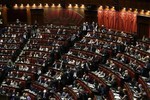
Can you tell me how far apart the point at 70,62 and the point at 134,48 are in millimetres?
3859

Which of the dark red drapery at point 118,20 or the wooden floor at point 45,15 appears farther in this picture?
the wooden floor at point 45,15

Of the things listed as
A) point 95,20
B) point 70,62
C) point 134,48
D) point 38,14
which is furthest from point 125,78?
point 38,14

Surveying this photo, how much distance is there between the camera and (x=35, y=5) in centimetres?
3209

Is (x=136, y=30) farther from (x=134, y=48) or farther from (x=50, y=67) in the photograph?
(x=50, y=67)

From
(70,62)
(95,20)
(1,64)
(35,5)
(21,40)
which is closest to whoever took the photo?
(70,62)

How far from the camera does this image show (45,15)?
3228 cm

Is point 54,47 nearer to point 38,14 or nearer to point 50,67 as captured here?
point 50,67

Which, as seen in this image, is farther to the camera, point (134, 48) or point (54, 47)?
point (54, 47)

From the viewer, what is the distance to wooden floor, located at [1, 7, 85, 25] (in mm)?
31250

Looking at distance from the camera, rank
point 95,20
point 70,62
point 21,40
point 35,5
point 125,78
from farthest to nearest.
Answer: point 35,5 → point 95,20 → point 21,40 → point 70,62 → point 125,78

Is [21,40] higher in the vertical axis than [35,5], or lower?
lower

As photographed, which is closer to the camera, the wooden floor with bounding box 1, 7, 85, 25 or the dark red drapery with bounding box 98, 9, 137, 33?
the dark red drapery with bounding box 98, 9, 137, 33

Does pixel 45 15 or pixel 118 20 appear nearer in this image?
pixel 118 20

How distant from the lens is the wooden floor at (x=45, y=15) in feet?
103
